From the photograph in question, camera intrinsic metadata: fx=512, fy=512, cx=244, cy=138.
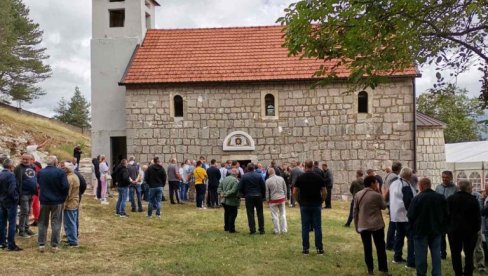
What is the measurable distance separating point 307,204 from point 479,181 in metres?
13.8

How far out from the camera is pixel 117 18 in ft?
80.6

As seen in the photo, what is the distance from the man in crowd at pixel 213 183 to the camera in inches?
674

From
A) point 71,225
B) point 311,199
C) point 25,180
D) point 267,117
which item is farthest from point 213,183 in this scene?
point 25,180

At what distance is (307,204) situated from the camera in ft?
32.7

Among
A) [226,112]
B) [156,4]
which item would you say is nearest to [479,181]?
[226,112]

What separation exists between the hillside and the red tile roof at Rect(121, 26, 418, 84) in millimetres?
10506

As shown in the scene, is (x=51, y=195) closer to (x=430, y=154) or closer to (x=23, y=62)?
(x=430, y=154)

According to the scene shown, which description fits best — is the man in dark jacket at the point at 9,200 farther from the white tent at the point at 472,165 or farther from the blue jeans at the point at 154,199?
the white tent at the point at 472,165

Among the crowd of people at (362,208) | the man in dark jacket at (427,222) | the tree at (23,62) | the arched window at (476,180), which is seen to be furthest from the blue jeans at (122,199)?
the tree at (23,62)

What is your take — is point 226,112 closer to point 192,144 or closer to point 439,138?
point 192,144

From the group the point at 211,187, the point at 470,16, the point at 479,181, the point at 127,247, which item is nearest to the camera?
the point at 470,16

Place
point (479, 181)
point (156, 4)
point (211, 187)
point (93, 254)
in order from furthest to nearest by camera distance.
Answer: point (156, 4) < point (479, 181) < point (211, 187) < point (93, 254)

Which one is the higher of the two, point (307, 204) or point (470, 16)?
point (470, 16)

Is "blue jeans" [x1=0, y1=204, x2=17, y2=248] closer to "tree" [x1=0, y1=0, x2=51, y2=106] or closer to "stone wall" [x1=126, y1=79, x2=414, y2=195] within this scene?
"stone wall" [x1=126, y1=79, x2=414, y2=195]
